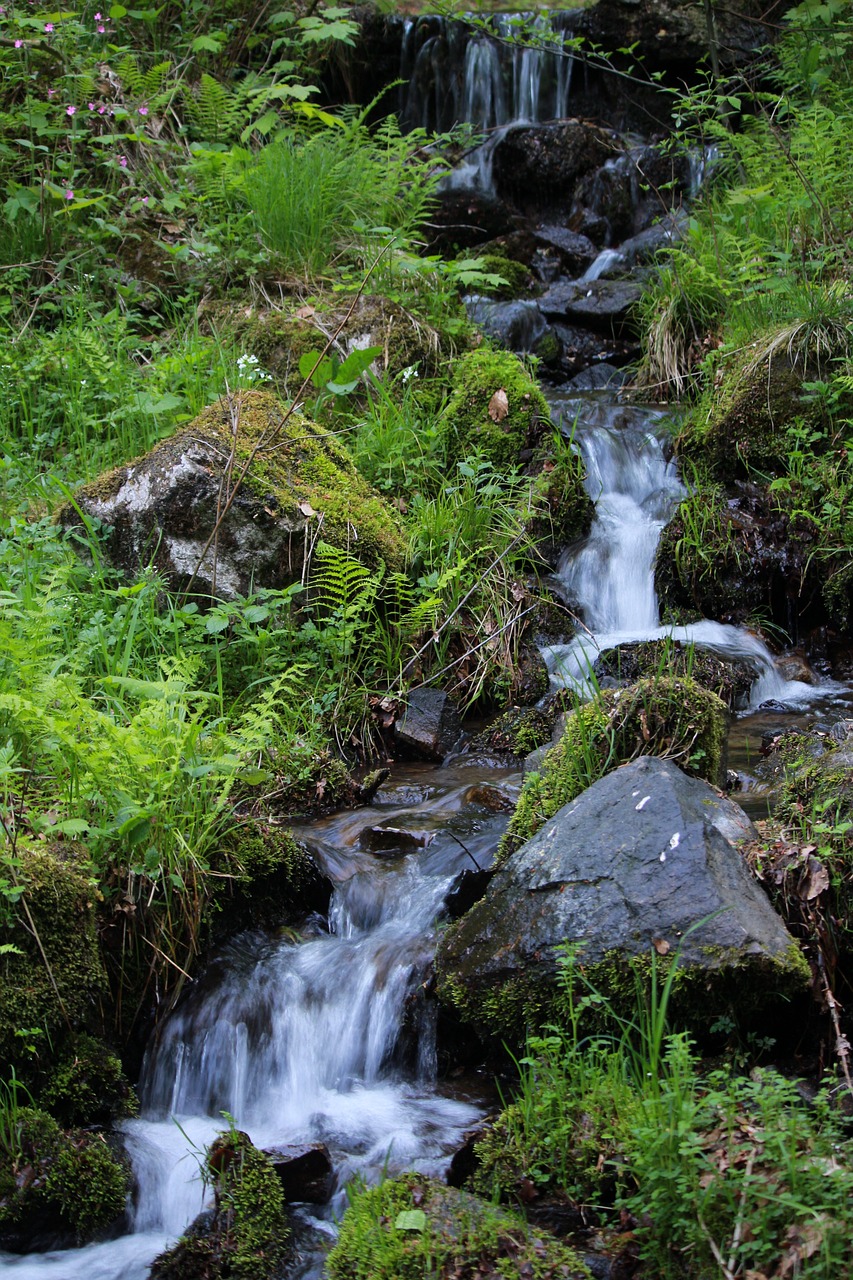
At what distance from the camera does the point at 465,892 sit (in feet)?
12.8

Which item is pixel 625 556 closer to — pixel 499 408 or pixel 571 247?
pixel 499 408

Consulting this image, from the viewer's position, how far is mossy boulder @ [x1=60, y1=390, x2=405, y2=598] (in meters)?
5.41

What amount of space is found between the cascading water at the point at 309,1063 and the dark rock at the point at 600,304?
6.16 meters

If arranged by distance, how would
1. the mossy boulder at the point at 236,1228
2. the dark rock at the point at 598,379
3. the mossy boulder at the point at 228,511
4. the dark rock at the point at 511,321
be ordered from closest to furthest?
the mossy boulder at the point at 236,1228 → the mossy boulder at the point at 228,511 → the dark rock at the point at 598,379 → the dark rock at the point at 511,321

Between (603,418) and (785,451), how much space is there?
1438 mm

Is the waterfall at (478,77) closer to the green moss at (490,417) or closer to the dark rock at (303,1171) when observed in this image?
the green moss at (490,417)

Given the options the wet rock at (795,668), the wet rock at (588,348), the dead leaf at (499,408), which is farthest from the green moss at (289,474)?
the wet rock at (588,348)

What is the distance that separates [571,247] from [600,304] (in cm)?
187

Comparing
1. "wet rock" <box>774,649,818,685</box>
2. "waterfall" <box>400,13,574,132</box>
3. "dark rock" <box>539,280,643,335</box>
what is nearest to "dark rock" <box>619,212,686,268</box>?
"dark rock" <box>539,280,643,335</box>

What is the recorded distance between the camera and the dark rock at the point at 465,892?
3.90 meters

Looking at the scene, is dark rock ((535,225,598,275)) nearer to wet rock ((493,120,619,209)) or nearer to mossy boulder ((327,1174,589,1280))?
wet rock ((493,120,619,209))

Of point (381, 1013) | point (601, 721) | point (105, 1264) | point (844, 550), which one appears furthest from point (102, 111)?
point (105, 1264)

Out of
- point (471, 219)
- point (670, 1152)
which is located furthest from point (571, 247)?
point (670, 1152)

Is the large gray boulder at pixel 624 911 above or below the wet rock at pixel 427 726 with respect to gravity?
above
